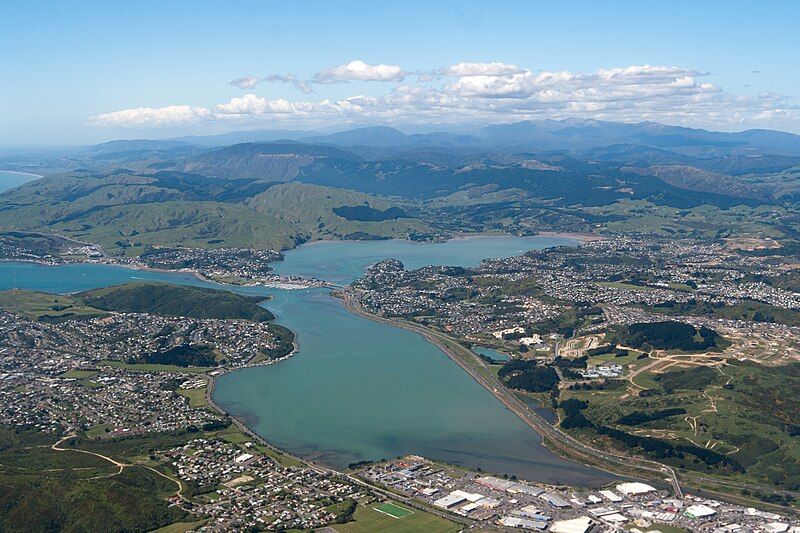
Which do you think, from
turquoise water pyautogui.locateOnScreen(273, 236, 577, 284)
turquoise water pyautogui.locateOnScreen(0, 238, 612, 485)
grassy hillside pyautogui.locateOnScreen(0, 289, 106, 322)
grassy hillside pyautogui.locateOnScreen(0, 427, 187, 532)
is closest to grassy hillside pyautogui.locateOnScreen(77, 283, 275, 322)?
grassy hillside pyautogui.locateOnScreen(0, 289, 106, 322)

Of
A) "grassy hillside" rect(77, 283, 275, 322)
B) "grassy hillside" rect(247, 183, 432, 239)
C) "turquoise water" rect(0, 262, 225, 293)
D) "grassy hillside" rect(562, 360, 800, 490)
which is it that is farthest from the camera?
"grassy hillside" rect(247, 183, 432, 239)

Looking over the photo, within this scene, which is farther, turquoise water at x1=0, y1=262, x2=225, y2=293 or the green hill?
the green hill

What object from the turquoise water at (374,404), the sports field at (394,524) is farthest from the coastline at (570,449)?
the sports field at (394,524)

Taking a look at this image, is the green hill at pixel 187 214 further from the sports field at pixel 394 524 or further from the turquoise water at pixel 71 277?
the sports field at pixel 394 524

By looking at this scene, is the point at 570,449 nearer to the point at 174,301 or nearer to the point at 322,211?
the point at 174,301

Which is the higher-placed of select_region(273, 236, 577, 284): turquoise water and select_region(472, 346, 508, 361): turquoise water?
select_region(273, 236, 577, 284): turquoise water

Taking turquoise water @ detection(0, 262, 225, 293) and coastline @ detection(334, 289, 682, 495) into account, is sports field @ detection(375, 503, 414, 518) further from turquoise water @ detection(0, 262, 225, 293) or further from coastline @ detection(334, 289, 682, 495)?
turquoise water @ detection(0, 262, 225, 293)
